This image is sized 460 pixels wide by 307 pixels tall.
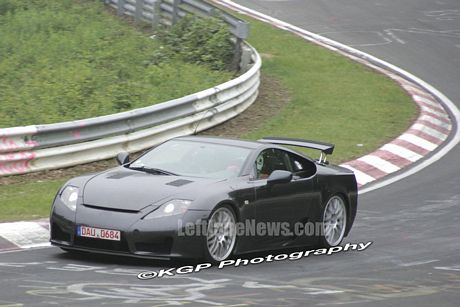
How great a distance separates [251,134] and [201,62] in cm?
429

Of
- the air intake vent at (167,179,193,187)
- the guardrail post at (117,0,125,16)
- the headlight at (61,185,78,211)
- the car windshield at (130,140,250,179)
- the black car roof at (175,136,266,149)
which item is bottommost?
the headlight at (61,185,78,211)

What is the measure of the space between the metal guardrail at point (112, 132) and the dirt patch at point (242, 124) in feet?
0.30

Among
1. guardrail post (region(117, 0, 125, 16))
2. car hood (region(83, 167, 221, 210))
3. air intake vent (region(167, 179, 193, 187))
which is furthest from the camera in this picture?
guardrail post (region(117, 0, 125, 16))

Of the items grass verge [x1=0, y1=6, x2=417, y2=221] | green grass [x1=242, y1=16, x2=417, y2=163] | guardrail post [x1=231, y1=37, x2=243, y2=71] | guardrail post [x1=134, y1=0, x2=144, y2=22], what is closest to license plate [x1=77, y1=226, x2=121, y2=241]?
grass verge [x1=0, y1=6, x2=417, y2=221]

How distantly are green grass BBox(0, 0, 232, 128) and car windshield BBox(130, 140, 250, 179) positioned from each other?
615 cm

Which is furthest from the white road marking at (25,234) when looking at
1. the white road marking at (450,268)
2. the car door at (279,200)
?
the white road marking at (450,268)

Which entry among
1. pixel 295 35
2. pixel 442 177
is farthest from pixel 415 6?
pixel 442 177

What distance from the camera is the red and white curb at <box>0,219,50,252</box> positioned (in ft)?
37.3

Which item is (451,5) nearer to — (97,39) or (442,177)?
(97,39)

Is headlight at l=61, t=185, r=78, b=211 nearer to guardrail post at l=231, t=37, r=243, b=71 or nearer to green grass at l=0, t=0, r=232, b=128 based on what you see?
green grass at l=0, t=0, r=232, b=128

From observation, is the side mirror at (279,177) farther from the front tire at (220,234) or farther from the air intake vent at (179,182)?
the air intake vent at (179,182)

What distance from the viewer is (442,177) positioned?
57.2ft

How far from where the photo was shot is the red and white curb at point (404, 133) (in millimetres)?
17692

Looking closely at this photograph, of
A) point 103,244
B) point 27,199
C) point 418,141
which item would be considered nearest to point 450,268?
point 103,244
